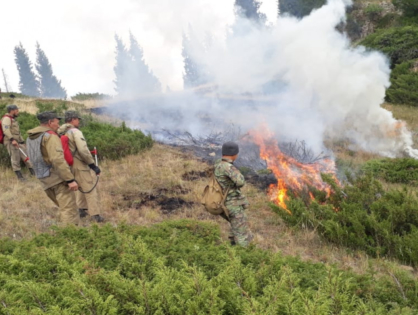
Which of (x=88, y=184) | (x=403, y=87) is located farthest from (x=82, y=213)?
(x=403, y=87)

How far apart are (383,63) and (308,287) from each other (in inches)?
835

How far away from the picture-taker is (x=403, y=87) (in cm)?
1812

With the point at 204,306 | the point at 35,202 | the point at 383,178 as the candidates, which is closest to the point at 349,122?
the point at 383,178

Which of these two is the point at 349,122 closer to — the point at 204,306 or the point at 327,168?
the point at 327,168

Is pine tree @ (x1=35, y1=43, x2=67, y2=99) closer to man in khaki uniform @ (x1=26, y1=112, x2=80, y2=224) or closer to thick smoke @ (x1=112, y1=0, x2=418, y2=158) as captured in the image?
thick smoke @ (x1=112, y1=0, x2=418, y2=158)

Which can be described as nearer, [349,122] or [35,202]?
[35,202]

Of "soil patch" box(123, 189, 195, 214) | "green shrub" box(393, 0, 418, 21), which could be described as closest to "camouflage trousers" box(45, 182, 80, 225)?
"soil patch" box(123, 189, 195, 214)

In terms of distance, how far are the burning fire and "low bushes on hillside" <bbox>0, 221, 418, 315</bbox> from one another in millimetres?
2997

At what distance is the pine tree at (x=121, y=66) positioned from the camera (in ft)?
232

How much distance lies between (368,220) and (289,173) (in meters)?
3.37

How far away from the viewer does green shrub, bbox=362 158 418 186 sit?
8728 millimetres

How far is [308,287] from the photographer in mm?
3037

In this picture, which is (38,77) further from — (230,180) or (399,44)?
(230,180)

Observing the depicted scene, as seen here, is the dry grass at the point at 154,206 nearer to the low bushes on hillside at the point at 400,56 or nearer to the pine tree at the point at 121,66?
the low bushes on hillside at the point at 400,56
